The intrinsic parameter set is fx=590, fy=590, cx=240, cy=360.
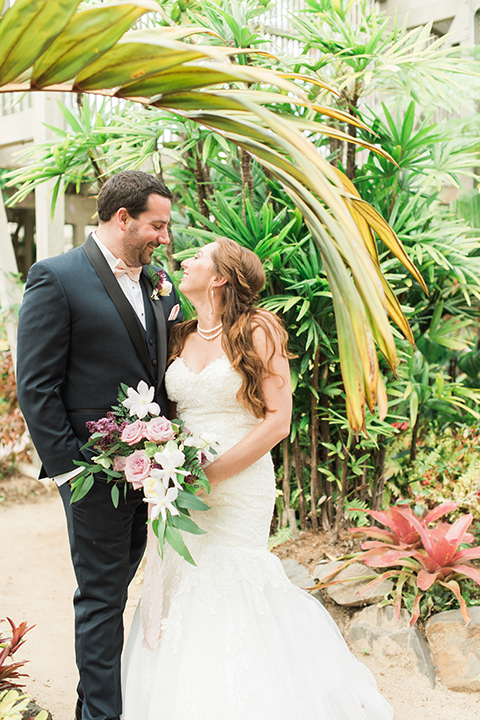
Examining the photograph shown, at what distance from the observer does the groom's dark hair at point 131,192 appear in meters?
2.01

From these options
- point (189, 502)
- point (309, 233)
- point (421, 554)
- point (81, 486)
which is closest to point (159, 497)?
point (189, 502)

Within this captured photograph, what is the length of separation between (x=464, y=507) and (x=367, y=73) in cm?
251

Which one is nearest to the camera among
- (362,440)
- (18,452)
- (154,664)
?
(154,664)

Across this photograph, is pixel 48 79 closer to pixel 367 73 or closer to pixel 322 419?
pixel 367 73

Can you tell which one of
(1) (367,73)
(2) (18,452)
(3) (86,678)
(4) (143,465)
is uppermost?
(1) (367,73)

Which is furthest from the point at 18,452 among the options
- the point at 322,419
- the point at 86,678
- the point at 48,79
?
the point at 48,79

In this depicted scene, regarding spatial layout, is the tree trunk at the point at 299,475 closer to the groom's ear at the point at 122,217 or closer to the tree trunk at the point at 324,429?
the tree trunk at the point at 324,429

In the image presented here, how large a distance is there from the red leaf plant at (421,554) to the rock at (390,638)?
10 centimetres

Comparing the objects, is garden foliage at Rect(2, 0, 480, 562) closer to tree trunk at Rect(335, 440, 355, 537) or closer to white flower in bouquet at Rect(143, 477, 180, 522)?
tree trunk at Rect(335, 440, 355, 537)

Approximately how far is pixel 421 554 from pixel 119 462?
5.71ft

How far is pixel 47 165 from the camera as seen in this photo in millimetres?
3656

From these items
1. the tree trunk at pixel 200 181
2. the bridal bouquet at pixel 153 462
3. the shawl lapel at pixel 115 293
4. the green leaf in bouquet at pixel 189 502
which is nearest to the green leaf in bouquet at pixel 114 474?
the bridal bouquet at pixel 153 462

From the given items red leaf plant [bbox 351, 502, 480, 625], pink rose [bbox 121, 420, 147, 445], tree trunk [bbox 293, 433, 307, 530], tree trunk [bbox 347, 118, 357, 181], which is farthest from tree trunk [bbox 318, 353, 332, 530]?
pink rose [bbox 121, 420, 147, 445]

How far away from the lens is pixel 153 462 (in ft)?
5.93
